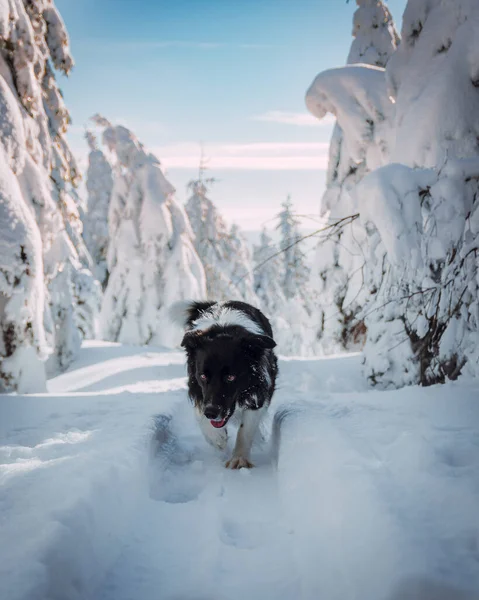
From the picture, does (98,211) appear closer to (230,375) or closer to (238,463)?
(230,375)

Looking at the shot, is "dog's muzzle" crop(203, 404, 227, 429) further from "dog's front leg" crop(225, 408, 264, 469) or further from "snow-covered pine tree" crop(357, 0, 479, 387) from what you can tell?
"snow-covered pine tree" crop(357, 0, 479, 387)

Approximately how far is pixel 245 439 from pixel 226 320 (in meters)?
1.34

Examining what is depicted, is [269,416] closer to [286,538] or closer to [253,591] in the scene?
[286,538]

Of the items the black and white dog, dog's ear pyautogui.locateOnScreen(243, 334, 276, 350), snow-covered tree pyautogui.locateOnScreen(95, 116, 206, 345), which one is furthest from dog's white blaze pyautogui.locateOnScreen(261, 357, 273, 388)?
snow-covered tree pyautogui.locateOnScreen(95, 116, 206, 345)

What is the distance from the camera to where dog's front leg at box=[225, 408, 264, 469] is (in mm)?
3715

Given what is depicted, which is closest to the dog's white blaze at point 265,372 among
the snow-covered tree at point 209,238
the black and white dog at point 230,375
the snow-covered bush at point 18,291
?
the black and white dog at point 230,375

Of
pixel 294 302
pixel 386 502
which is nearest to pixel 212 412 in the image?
pixel 386 502

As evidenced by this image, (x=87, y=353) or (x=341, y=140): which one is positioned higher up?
(x=341, y=140)

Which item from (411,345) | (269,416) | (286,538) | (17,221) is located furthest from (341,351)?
(286,538)

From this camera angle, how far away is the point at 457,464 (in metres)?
2.31

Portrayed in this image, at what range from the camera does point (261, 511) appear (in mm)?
2699

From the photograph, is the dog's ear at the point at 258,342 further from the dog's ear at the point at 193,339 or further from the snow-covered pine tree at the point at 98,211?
the snow-covered pine tree at the point at 98,211

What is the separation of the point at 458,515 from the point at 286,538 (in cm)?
100

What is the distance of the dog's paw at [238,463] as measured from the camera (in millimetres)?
3674
